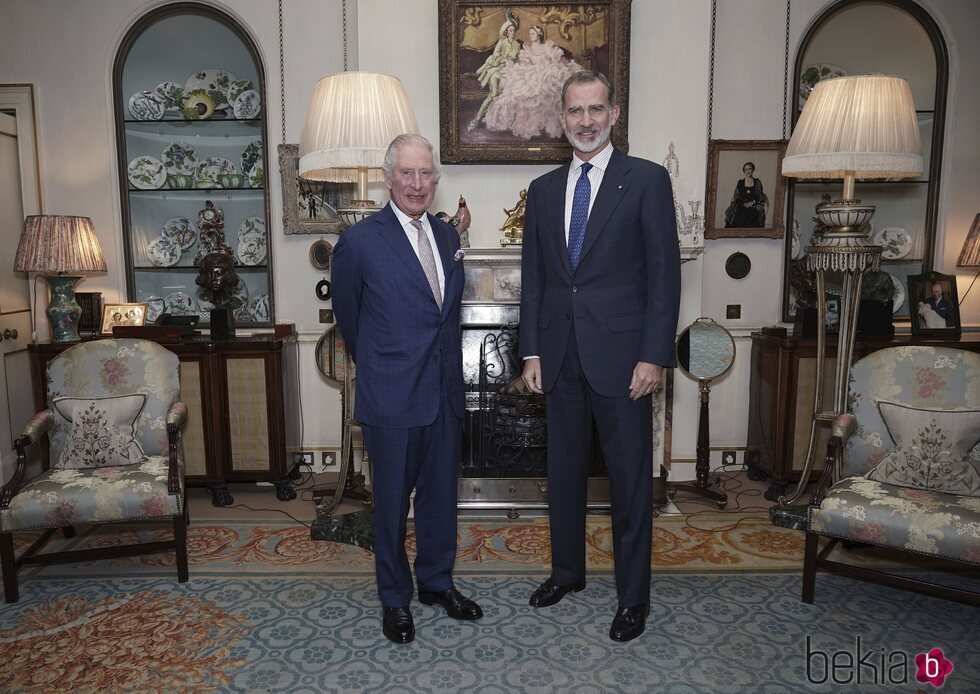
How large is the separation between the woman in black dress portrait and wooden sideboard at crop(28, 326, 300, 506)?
2.86 meters

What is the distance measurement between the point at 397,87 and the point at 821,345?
250 cm

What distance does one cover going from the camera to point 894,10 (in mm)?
4098

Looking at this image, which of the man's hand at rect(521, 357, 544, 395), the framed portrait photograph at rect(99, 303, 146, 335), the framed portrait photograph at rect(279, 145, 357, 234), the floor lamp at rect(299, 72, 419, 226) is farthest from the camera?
the framed portrait photograph at rect(279, 145, 357, 234)

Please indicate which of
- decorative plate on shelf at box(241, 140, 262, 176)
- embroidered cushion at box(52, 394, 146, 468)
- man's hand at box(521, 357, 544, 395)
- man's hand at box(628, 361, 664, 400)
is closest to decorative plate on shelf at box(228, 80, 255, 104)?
decorative plate on shelf at box(241, 140, 262, 176)

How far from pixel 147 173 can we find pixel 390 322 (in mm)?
2841

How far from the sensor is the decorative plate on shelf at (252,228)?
4.23 meters

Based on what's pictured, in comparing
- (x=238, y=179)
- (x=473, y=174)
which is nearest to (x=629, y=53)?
(x=473, y=174)

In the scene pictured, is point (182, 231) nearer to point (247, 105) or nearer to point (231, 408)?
point (247, 105)

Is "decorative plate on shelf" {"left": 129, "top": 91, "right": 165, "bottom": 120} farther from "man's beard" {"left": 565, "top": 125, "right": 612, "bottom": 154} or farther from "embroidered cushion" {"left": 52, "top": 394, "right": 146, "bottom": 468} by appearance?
"man's beard" {"left": 565, "top": 125, "right": 612, "bottom": 154}

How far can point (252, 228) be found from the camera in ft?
13.9

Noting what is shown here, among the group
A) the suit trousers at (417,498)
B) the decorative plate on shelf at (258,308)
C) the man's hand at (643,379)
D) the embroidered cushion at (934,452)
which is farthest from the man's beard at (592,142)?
the decorative plate on shelf at (258,308)

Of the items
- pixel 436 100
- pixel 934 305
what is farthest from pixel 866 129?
pixel 436 100

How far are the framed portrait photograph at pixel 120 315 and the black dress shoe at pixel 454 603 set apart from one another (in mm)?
2529

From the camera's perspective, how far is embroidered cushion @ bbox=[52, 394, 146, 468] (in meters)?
2.92
